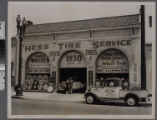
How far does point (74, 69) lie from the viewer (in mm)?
2951

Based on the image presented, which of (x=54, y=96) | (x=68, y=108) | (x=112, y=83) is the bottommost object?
(x=68, y=108)

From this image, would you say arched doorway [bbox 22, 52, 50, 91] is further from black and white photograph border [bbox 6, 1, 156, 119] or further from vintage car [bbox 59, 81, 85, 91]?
vintage car [bbox 59, 81, 85, 91]

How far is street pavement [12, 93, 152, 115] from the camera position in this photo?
284 centimetres

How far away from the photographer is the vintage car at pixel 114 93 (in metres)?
2.84

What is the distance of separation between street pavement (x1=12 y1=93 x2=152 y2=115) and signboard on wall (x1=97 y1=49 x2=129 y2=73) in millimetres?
305

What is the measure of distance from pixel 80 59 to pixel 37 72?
43 centimetres

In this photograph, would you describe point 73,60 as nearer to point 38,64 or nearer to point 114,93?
point 38,64

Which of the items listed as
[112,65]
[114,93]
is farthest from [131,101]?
[112,65]

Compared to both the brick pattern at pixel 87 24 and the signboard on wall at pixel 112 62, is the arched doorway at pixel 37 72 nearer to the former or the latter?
the brick pattern at pixel 87 24

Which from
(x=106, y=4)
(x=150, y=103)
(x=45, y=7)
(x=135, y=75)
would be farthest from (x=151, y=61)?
(x=45, y=7)

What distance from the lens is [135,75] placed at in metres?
2.82

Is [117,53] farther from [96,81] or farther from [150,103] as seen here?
[150,103]

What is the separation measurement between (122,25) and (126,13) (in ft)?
→ 0.37

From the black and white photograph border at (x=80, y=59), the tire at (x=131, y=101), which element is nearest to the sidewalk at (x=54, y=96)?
the black and white photograph border at (x=80, y=59)
